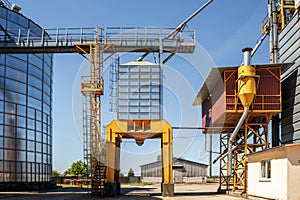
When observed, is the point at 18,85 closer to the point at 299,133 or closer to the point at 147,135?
the point at 147,135

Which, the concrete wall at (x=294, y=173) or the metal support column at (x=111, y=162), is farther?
the metal support column at (x=111, y=162)

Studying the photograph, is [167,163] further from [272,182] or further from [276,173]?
[276,173]

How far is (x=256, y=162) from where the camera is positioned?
848 inches

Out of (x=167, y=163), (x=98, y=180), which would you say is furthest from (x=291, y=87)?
(x=98, y=180)

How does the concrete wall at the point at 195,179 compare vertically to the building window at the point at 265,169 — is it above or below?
below

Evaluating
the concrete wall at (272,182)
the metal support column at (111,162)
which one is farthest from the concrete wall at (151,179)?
the concrete wall at (272,182)

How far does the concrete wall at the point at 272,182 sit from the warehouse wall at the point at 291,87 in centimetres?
321

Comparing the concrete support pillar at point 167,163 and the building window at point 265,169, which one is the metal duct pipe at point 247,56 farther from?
the concrete support pillar at point 167,163

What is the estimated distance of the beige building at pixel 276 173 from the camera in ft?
56.3

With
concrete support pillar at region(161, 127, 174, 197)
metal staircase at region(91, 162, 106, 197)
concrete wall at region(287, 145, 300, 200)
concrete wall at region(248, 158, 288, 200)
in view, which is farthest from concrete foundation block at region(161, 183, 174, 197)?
concrete wall at region(287, 145, 300, 200)

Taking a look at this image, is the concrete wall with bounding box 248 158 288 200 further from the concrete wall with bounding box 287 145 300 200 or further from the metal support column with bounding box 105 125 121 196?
the metal support column with bounding box 105 125 121 196

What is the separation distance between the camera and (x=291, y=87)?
77.9 feet

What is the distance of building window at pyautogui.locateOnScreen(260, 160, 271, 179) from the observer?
20.0 metres

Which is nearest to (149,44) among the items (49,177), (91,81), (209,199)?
(91,81)
